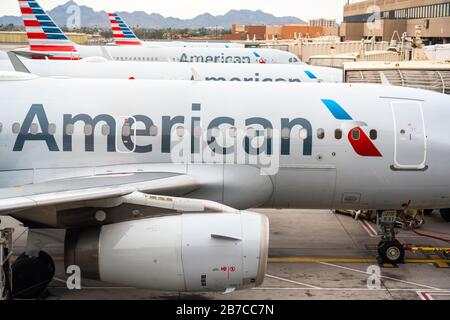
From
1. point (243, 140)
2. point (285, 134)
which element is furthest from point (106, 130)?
point (285, 134)

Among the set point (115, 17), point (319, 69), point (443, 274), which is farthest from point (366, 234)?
point (115, 17)

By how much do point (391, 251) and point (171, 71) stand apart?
19.3 meters

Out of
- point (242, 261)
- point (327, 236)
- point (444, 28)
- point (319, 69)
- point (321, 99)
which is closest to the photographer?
point (242, 261)

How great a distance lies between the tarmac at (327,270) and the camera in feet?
42.7

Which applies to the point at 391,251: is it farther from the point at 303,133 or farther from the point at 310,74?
the point at 310,74

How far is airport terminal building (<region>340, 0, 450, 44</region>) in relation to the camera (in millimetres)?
71562

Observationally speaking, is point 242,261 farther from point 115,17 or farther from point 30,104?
point 115,17

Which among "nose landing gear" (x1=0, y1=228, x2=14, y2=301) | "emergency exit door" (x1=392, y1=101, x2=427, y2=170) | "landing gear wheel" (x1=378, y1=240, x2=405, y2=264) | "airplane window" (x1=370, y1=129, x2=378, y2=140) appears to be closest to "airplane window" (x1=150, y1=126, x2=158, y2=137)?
"nose landing gear" (x1=0, y1=228, x2=14, y2=301)

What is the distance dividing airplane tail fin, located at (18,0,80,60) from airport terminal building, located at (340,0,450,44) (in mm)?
32632

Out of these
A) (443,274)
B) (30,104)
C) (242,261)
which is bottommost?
(443,274)

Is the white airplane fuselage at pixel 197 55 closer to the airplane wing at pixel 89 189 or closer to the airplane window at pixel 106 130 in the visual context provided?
the airplane window at pixel 106 130

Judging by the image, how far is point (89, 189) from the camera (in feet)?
38.5

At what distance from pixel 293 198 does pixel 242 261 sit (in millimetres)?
3614

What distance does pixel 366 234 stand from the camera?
1741cm
